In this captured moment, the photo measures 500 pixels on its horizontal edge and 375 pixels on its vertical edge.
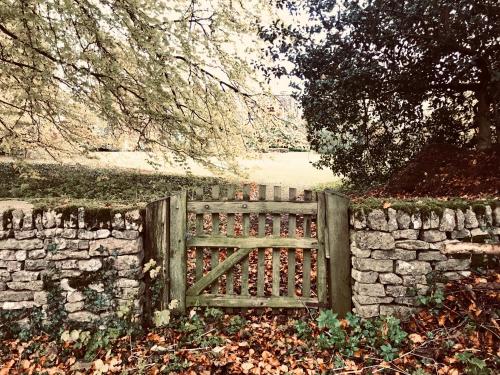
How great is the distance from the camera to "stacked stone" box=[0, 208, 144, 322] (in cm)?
411

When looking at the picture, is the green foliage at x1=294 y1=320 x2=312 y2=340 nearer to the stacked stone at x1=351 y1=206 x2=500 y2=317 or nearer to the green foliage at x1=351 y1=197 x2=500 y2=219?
the stacked stone at x1=351 y1=206 x2=500 y2=317

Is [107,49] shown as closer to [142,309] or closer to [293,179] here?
[142,309]

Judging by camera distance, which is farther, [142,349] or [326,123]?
[326,123]

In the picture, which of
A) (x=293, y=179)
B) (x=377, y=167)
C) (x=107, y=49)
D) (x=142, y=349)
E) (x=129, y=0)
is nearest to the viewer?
(x=142, y=349)

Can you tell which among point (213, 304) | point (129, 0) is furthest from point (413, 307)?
point (129, 0)

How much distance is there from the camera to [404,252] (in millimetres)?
3988

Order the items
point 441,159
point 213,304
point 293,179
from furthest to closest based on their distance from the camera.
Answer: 1. point 293,179
2. point 441,159
3. point 213,304

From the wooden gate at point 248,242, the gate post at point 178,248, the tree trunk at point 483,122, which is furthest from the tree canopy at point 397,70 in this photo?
the gate post at point 178,248

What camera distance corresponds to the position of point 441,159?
410 inches

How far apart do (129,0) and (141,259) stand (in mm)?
4265

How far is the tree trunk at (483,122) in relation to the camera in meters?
9.86

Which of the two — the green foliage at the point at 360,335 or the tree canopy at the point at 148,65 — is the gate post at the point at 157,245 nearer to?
the green foliage at the point at 360,335

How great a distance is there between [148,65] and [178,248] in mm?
3918

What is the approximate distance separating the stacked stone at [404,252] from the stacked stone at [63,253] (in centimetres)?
238
